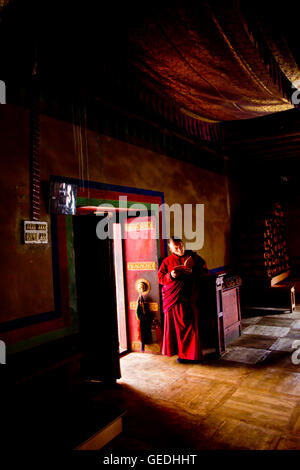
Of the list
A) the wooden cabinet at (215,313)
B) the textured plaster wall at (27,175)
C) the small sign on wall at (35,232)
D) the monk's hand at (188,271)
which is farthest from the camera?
the wooden cabinet at (215,313)

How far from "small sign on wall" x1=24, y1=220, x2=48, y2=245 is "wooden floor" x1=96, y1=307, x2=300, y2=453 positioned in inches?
81.7

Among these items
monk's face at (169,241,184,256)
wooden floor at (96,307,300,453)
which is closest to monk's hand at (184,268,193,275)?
monk's face at (169,241,184,256)

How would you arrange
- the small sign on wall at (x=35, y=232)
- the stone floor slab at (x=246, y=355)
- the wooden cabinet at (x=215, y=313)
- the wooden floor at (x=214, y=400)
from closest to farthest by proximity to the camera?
the wooden floor at (x=214, y=400)
the small sign on wall at (x=35, y=232)
the stone floor slab at (x=246, y=355)
the wooden cabinet at (x=215, y=313)

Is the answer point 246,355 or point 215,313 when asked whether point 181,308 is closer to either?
point 215,313

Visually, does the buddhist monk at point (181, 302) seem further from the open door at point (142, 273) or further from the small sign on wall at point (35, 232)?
the small sign on wall at point (35, 232)

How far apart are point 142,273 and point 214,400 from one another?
95.7 inches

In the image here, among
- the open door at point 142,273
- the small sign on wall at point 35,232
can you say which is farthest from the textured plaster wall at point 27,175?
the open door at point 142,273

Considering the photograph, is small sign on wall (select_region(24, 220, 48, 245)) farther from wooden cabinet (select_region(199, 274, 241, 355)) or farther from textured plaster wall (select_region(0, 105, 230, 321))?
wooden cabinet (select_region(199, 274, 241, 355))

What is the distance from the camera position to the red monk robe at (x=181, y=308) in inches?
192

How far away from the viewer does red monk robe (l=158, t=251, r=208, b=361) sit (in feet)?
16.0

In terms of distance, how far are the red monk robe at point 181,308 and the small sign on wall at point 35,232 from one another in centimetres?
212

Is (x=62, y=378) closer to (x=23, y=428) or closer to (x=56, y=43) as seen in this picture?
(x=23, y=428)

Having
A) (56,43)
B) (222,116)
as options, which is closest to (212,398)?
(222,116)
